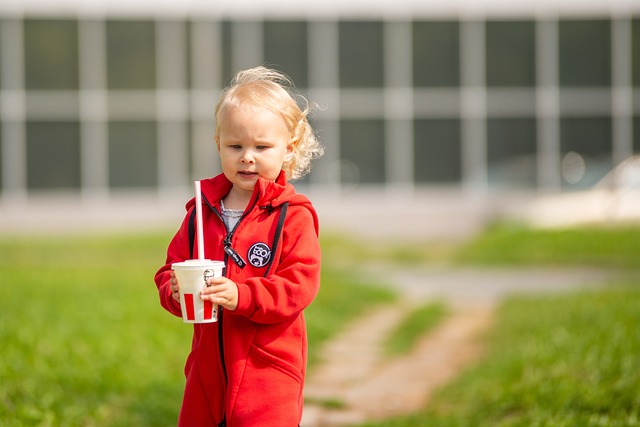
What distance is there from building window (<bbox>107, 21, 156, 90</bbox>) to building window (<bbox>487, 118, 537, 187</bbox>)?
7377 millimetres

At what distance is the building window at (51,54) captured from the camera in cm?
2152

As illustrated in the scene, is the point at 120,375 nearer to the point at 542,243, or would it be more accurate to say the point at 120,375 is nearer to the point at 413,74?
the point at 542,243

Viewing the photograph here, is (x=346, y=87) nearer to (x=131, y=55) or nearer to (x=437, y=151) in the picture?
(x=437, y=151)

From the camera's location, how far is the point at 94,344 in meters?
6.53

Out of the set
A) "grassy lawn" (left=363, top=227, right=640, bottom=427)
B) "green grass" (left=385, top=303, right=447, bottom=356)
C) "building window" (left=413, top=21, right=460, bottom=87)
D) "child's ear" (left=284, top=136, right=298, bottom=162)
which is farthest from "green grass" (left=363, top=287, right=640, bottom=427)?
"building window" (left=413, top=21, right=460, bottom=87)

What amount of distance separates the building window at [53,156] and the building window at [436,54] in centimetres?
738

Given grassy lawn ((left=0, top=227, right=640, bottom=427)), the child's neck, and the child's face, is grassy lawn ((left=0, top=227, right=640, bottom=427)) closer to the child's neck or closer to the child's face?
the child's neck

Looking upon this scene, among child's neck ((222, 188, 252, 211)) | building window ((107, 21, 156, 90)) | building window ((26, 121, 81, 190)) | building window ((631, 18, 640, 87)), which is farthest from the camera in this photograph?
building window ((631, 18, 640, 87))

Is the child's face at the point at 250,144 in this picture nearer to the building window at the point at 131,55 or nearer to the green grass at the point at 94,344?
the green grass at the point at 94,344

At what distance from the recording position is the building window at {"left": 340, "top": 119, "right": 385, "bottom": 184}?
2206 cm

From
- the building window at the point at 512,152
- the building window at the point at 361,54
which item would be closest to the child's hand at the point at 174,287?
the building window at the point at 361,54

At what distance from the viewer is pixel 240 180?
334 centimetres

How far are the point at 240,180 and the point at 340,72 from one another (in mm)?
19024

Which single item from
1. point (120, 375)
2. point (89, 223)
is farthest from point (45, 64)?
point (120, 375)
